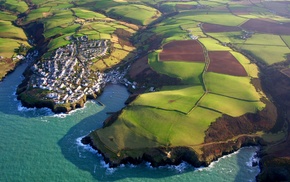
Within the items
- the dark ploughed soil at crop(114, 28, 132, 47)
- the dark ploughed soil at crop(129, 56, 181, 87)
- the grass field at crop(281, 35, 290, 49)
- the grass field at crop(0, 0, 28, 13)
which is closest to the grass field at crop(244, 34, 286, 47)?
the grass field at crop(281, 35, 290, 49)

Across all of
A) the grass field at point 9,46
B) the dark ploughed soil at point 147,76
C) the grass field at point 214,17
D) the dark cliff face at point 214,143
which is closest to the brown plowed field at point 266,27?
the grass field at point 214,17

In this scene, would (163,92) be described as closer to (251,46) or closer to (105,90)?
(105,90)

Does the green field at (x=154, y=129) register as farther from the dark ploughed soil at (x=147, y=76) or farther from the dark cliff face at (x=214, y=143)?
the dark ploughed soil at (x=147, y=76)

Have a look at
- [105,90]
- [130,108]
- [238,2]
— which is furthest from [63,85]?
[238,2]

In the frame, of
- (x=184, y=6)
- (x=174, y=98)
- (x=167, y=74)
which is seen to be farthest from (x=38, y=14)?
(x=174, y=98)

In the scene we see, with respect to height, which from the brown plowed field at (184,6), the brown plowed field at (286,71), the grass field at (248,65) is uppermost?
the brown plowed field at (286,71)

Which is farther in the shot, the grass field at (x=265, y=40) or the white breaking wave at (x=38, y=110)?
the grass field at (x=265, y=40)

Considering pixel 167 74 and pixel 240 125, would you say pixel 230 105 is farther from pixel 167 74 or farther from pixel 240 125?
pixel 167 74

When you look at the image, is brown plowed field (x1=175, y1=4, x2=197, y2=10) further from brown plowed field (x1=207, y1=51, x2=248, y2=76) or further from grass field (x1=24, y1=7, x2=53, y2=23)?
brown plowed field (x1=207, y1=51, x2=248, y2=76)
